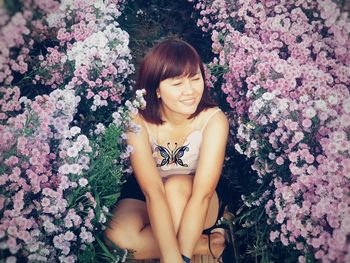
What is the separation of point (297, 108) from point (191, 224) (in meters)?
1.05

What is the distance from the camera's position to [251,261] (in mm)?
Answer: 3193

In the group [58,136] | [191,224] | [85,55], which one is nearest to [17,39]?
[85,55]

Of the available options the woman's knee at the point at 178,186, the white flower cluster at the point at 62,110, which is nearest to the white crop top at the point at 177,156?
the woman's knee at the point at 178,186

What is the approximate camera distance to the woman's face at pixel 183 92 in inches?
115

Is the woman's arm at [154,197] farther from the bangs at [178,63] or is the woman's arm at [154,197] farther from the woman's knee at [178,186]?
the bangs at [178,63]

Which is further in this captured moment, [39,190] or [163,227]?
[163,227]

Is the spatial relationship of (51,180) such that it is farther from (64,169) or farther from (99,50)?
(99,50)

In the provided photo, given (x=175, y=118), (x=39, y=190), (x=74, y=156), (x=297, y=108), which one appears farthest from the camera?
(x=175, y=118)

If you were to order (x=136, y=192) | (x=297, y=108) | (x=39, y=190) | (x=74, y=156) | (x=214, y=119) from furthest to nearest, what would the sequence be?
1. (x=136, y=192)
2. (x=214, y=119)
3. (x=297, y=108)
4. (x=74, y=156)
5. (x=39, y=190)

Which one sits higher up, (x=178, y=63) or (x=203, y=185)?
(x=178, y=63)

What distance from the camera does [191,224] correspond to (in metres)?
2.83

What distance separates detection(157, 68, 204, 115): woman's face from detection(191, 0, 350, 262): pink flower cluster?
0.44m

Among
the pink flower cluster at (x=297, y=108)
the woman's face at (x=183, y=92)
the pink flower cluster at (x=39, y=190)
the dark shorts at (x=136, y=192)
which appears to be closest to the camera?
the pink flower cluster at (x=39, y=190)

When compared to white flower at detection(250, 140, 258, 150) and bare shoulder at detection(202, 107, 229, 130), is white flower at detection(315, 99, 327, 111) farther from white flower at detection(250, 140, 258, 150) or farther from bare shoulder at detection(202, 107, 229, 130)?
bare shoulder at detection(202, 107, 229, 130)
